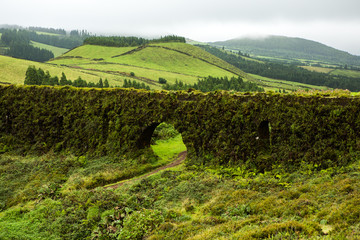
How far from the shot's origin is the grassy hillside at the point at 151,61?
118 metres

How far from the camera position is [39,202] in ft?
68.0

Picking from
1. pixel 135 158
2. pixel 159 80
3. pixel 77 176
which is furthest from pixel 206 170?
pixel 159 80

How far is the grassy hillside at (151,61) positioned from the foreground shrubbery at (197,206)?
88.1 meters

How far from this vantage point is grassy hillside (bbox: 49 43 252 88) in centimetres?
11750

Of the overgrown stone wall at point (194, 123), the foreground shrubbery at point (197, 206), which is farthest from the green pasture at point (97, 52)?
the foreground shrubbery at point (197, 206)

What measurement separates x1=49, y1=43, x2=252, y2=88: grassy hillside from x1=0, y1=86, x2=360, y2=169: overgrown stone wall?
7636 centimetres

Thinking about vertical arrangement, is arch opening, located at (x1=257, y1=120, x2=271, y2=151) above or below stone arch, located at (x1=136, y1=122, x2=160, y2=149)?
above

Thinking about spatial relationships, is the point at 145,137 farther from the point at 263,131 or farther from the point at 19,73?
the point at 19,73

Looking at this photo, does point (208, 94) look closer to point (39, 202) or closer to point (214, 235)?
point (214, 235)

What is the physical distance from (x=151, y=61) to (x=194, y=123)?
124917 millimetres

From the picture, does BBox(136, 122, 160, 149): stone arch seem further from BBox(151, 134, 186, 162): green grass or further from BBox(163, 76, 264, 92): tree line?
BBox(163, 76, 264, 92): tree line

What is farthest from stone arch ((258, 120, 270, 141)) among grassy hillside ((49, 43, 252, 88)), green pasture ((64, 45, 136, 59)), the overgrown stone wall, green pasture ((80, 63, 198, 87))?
green pasture ((64, 45, 136, 59))

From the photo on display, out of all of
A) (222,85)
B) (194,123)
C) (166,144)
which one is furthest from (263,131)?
(222,85)

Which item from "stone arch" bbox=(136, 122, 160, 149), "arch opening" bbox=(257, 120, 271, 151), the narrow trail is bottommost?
the narrow trail
